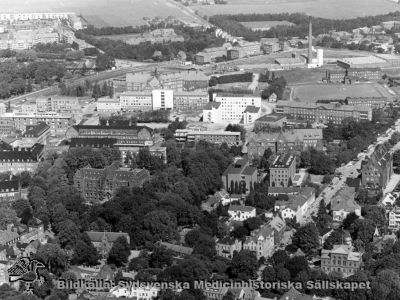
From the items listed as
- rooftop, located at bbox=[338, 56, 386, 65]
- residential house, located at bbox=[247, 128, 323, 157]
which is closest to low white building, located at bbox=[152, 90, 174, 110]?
residential house, located at bbox=[247, 128, 323, 157]

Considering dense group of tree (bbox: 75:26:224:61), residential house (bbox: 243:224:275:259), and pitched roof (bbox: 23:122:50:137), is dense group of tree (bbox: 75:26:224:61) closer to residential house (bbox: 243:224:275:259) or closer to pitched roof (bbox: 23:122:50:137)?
pitched roof (bbox: 23:122:50:137)

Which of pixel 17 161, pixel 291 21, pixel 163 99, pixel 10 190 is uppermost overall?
pixel 291 21

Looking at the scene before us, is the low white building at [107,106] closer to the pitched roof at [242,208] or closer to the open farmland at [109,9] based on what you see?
the pitched roof at [242,208]

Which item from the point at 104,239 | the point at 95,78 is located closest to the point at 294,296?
the point at 104,239

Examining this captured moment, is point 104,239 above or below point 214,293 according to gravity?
above

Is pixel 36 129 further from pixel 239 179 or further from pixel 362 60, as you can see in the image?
pixel 362 60

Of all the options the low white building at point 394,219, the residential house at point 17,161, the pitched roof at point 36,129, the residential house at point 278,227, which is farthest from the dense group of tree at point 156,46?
the low white building at point 394,219
